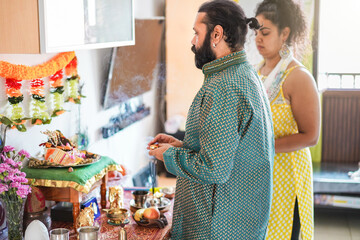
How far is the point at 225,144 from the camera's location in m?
1.54

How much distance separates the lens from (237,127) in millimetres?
1562

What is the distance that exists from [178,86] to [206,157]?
7.76ft

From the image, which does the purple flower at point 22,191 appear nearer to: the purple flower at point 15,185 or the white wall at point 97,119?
the purple flower at point 15,185

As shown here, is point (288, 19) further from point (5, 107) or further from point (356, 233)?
point (356, 233)

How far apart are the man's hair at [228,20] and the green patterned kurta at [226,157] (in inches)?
2.1

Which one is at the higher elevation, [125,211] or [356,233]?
[125,211]

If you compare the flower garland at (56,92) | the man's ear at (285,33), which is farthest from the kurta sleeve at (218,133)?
the man's ear at (285,33)

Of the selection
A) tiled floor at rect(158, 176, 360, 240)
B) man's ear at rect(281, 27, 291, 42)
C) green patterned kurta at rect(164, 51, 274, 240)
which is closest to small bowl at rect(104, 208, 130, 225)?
green patterned kurta at rect(164, 51, 274, 240)

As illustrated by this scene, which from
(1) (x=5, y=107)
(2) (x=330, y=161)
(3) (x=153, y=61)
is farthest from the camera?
(2) (x=330, y=161)

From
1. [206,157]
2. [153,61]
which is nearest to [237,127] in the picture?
[206,157]

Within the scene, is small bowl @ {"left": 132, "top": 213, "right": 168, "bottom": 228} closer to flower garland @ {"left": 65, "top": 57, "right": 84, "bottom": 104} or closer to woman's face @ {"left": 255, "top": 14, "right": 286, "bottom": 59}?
flower garland @ {"left": 65, "top": 57, "right": 84, "bottom": 104}

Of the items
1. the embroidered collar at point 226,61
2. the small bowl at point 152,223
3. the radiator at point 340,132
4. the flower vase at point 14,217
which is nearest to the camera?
the embroidered collar at point 226,61

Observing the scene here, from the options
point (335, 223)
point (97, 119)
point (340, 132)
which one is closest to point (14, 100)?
point (97, 119)

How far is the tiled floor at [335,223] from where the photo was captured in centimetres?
371
